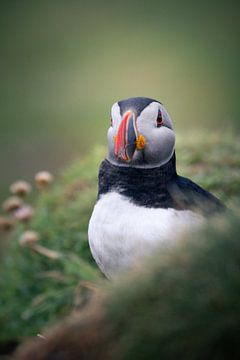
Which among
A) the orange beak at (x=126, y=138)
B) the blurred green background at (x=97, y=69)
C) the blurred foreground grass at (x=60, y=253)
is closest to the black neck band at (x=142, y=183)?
the orange beak at (x=126, y=138)

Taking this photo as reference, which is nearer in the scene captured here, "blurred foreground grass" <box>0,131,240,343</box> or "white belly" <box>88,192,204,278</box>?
A: "white belly" <box>88,192,204,278</box>

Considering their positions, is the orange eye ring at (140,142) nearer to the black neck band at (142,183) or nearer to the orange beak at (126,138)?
the orange beak at (126,138)

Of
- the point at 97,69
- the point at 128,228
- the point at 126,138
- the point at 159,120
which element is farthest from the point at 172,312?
the point at 97,69

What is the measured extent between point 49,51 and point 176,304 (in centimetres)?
1878

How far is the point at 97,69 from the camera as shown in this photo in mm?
18688

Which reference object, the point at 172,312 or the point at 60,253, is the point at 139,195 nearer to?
the point at 172,312

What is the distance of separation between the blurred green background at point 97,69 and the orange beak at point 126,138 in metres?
7.30

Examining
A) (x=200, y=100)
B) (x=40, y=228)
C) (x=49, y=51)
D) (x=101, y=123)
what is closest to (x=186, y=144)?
(x=40, y=228)

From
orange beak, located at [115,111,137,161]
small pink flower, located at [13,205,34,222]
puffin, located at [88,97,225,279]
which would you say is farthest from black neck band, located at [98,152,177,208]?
small pink flower, located at [13,205,34,222]

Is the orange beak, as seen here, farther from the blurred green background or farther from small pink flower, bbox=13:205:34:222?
the blurred green background

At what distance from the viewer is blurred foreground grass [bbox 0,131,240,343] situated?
5.09 m

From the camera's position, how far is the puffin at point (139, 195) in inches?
144

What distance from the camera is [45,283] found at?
5.53 metres

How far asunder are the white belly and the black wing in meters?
0.06
